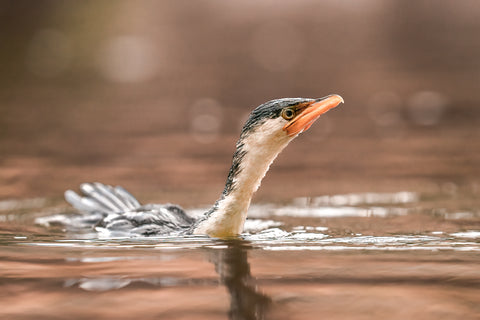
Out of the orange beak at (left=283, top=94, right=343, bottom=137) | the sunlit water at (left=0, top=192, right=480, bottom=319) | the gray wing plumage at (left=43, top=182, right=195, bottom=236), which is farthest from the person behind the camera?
the gray wing plumage at (left=43, top=182, right=195, bottom=236)

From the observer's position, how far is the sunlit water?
3014 millimetres

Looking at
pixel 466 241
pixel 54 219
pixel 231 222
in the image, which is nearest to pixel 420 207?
pixel 466 241

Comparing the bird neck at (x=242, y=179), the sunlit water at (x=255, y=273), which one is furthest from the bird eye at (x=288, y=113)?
the sunlit water at (x=255, y=273)

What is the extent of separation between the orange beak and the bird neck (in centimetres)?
8

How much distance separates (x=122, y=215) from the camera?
5.45 meters

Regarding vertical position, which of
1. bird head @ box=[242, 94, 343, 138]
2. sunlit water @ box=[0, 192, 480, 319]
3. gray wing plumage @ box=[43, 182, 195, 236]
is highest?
bird head @ box=[242, 94, 343, 138]

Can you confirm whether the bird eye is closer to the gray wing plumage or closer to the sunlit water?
the sunlit water

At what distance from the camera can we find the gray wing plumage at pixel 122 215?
5148 millimetres

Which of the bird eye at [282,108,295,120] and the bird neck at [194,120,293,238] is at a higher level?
the bird eye at [282,108,295,120]

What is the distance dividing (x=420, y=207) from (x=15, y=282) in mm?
3732

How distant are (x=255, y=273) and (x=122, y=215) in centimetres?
203

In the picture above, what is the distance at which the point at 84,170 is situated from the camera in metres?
8.41

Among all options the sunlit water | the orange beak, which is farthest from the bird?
the sunlit water

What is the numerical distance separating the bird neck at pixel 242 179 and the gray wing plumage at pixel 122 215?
308 millimetres
